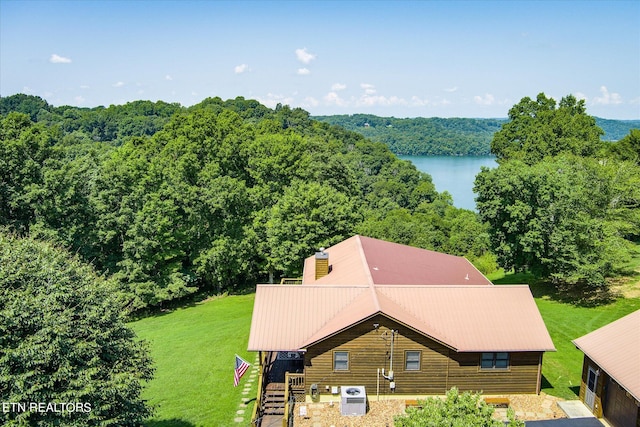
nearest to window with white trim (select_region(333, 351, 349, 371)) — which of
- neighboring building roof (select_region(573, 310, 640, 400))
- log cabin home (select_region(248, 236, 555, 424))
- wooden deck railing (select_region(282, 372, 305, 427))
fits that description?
log cabin home (select_region(248, 236, 555, 424))

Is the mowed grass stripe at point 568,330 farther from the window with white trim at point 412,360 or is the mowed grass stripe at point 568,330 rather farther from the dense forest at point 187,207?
the dense forest at point 187,207

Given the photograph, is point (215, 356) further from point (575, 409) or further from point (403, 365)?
point (575, 409)

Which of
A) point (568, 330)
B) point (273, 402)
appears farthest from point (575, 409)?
point (273, 402)

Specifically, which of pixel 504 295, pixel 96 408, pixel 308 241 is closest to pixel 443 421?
pixel 96 408

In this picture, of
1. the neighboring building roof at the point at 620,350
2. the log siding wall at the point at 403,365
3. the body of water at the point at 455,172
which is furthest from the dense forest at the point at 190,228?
the body of water at the point at 455,172

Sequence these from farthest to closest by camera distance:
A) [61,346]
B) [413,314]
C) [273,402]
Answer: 1. [413,314]
2. [273,402]
3. [61,346]

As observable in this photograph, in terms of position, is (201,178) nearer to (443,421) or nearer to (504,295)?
(504,295)

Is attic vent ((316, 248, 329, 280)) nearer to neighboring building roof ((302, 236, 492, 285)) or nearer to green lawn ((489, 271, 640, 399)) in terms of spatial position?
neighboring building roof ((302, 236, 492, 285))
